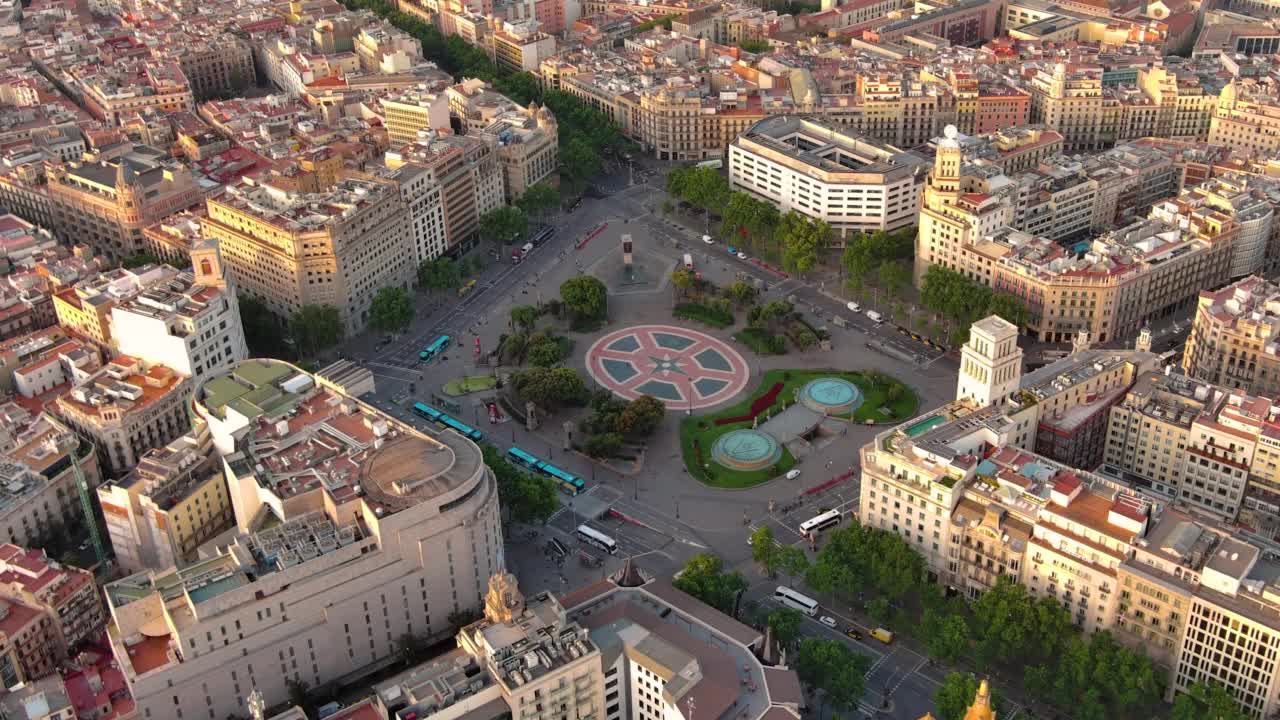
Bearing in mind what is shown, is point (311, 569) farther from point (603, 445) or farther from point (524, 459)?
point (603, 445)

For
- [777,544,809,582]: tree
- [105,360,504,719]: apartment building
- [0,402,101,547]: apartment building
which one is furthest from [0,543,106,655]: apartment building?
[777,544,809,582]: tree

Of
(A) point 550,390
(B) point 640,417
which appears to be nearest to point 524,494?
(B) point 640,417

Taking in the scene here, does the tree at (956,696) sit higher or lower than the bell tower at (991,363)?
lower

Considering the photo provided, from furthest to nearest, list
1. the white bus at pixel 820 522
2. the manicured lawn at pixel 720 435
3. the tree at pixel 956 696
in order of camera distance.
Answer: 1. the manicured lawn at pixel 720 435
2. the white bus at pixel 820 522
3. the tree at pixel 956 696

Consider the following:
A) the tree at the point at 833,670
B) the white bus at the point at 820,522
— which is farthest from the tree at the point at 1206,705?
the white bus at the point at 820,522

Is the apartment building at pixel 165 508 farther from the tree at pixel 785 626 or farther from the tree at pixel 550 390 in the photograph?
the tree at pixel 785 626
